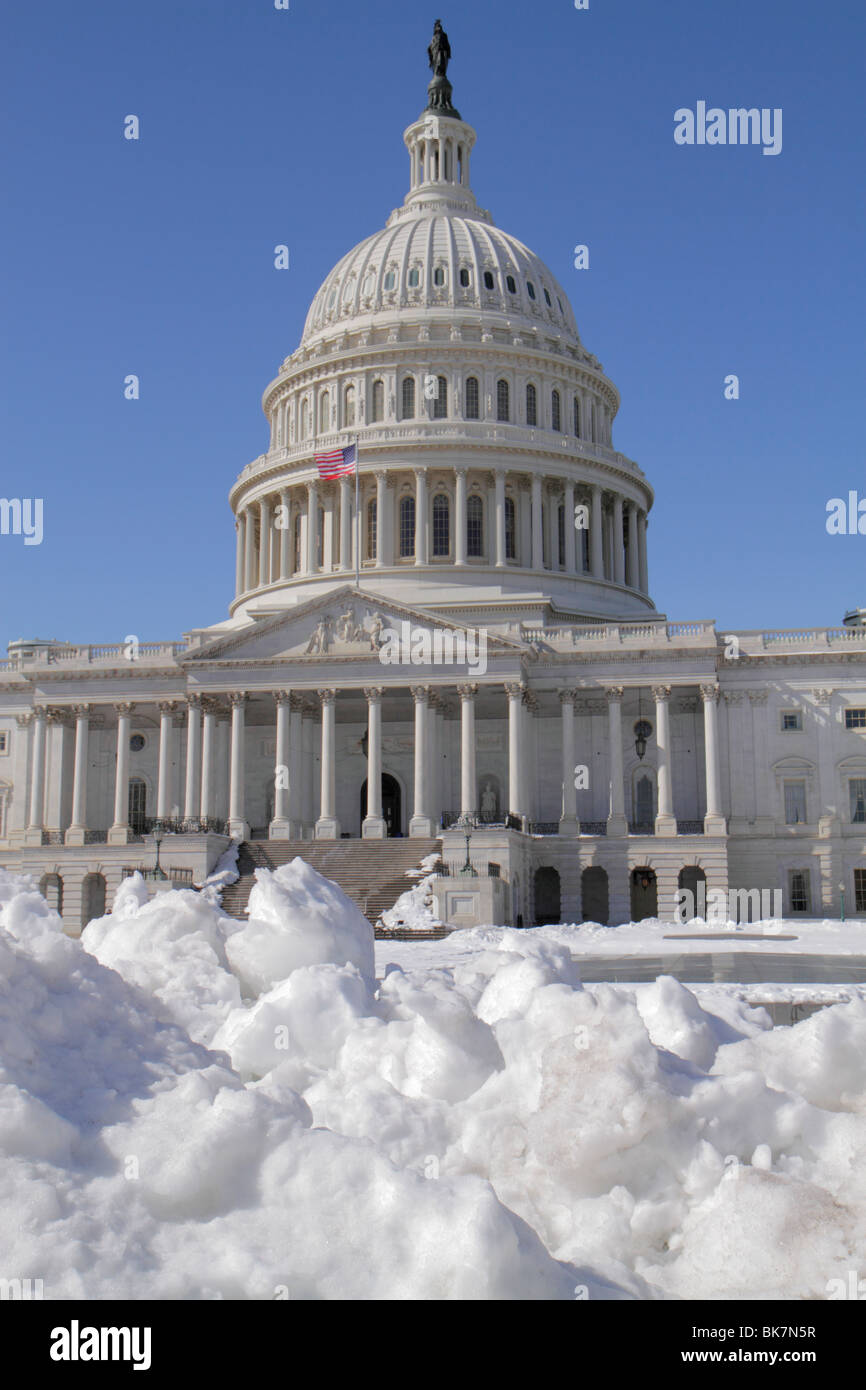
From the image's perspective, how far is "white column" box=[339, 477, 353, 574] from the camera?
76812 mm

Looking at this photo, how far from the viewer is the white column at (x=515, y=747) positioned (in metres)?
60.7

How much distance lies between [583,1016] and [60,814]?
2345 inches

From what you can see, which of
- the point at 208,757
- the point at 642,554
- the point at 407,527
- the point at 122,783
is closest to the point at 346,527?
the point at 407,527

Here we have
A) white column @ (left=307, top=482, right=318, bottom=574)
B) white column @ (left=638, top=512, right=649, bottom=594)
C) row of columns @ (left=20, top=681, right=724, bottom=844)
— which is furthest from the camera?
white column @ (left=638, top=512, right=649, bottom=594)

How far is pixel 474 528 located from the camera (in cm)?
7775

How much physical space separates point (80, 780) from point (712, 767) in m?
30.9

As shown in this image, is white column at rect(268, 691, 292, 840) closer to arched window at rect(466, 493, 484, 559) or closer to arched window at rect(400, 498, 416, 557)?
arched window at rect(400, 498, 416, 557)

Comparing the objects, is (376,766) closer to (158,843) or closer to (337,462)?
(158,843)

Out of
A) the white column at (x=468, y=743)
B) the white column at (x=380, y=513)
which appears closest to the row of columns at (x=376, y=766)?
the white column at (x=468, y=743)

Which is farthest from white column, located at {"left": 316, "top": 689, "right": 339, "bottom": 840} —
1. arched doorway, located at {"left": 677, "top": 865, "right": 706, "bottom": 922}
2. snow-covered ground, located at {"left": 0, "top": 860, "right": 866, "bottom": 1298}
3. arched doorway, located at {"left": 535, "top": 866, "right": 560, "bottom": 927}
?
snow-covered ground, located at {"left": 0, "top": 860, "right": 866, "bottom": 1298}

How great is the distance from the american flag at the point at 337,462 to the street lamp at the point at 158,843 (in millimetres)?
20290

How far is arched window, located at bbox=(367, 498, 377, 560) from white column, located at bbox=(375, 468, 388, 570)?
48 cm
